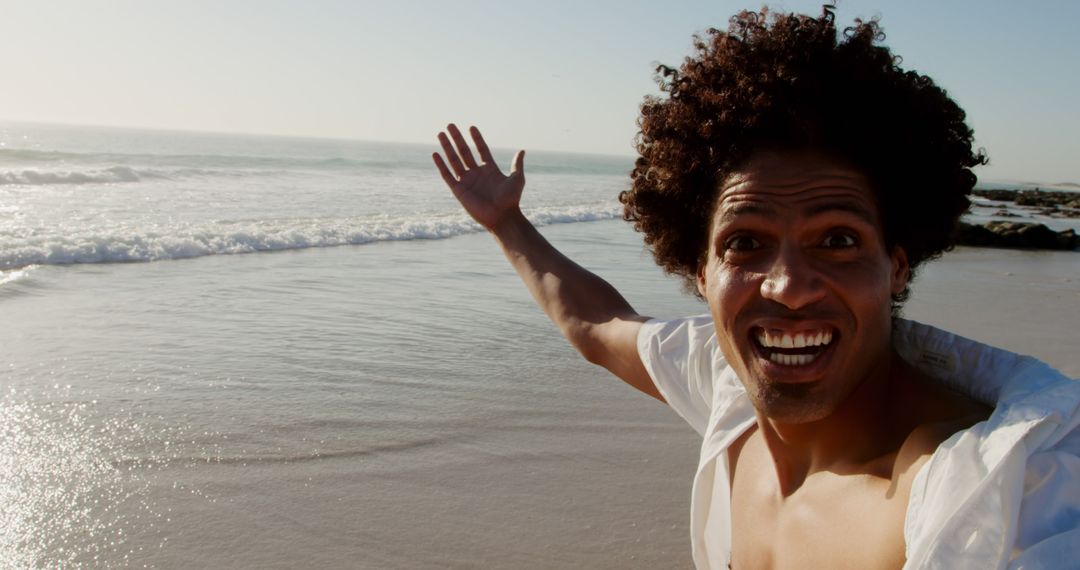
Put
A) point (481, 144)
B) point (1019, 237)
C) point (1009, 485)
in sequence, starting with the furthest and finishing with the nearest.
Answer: point (1019, 237)
point (481, 144)
point (1009, 485)

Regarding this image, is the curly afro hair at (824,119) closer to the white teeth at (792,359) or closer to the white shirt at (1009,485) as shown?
the white teeth at (792,359)

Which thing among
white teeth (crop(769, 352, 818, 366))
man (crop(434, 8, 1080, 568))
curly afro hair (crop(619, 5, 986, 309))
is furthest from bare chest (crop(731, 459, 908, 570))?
curly afro hair (crop(619, 5, 986, 309))

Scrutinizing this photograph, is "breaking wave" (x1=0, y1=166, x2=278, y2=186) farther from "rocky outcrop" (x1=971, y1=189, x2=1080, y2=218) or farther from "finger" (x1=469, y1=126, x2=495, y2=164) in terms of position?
"rocky outcrop" (x1=971, y1=189, x2=1080, y2=218)

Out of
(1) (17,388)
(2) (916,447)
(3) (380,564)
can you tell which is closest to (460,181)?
(3) (380,564)

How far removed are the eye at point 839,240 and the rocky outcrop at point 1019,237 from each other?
16628 millimetres

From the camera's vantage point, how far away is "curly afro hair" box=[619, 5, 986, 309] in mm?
2268

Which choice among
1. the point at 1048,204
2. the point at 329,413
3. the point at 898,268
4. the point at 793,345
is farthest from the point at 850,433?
the point at 1048,204

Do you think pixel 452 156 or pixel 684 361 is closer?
pixel 684 361

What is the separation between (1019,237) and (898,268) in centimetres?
1699

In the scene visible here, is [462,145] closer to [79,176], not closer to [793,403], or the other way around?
[793,403]

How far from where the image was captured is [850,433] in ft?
7.28

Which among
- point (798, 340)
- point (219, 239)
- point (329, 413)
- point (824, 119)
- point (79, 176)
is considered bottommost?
point (329, 413)

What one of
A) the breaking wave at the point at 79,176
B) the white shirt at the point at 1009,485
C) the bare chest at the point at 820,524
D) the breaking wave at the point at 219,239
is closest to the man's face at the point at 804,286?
the bare chest at the point at 820,524

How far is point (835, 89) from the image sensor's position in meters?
2.31
